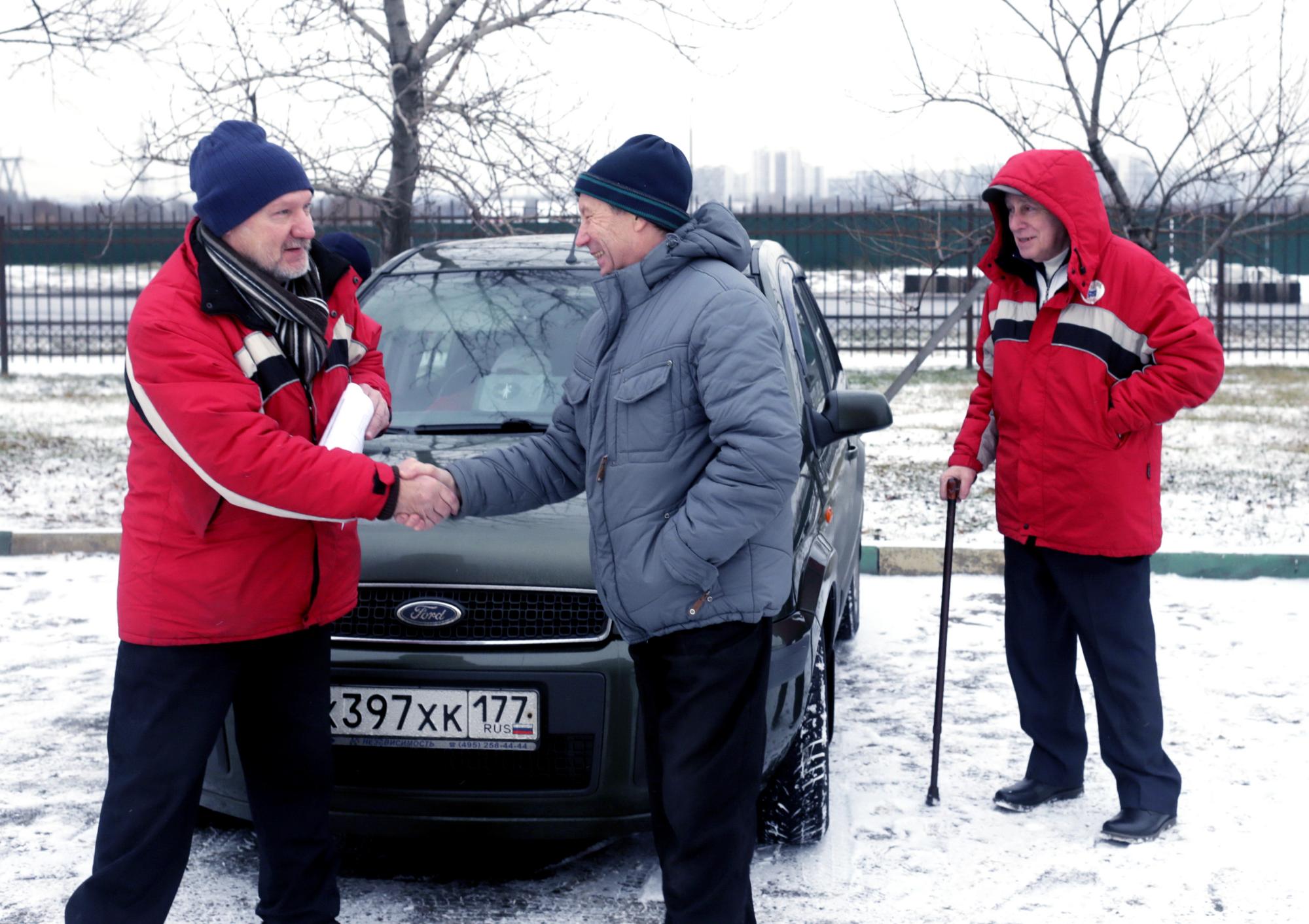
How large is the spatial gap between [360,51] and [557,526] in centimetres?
506

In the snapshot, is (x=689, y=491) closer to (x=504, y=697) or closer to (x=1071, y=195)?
(x=504, y=697)

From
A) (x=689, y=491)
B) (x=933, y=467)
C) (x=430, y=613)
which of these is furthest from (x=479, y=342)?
(x=933, y=467)

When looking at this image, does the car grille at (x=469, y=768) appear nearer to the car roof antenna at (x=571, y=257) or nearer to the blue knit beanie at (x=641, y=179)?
the blue knit beanie at (x=641, y=179)

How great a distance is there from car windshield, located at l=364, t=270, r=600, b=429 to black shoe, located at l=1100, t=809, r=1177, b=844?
75.4 inches

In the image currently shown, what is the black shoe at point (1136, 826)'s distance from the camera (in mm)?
3570

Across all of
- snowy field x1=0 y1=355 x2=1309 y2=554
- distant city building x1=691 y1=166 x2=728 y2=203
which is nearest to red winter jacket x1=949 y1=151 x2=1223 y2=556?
snowy field x1=0 y1=355 x2=1309 y2=554

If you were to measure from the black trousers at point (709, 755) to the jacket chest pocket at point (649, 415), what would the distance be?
14.3 inches

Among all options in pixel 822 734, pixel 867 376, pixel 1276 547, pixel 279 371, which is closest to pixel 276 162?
pixel 279 371

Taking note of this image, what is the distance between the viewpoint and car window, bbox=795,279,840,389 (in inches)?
193

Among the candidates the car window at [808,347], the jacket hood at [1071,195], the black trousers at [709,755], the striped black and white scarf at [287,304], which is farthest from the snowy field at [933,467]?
the striped black and white scarf at [287,304]

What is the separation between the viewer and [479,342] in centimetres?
416

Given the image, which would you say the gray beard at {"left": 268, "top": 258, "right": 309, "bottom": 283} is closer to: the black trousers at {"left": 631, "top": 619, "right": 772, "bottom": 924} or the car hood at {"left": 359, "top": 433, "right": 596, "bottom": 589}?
the car hood at {"left": 359, "top": 433, "right": 596, "bottom": 589}

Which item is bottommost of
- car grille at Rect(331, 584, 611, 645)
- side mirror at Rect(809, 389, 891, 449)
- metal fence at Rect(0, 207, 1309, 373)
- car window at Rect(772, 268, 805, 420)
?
car grille at Rect(331, 584, 611, 645)

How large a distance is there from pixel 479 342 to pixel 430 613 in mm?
1278
